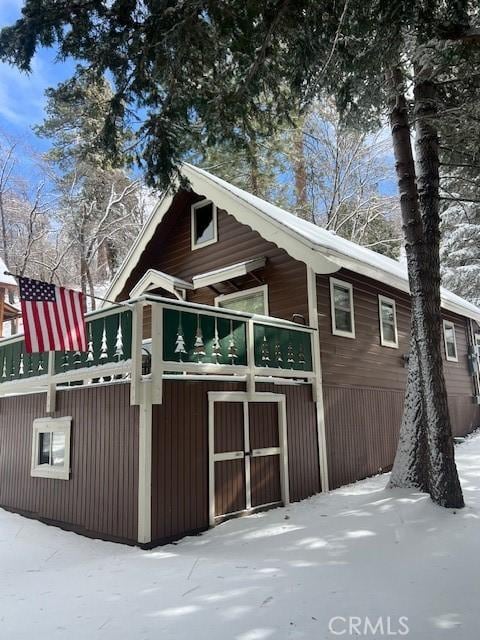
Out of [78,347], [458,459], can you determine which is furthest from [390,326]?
[78,347]

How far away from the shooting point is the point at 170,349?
21.6 feet

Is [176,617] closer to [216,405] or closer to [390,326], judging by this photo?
[216,405]

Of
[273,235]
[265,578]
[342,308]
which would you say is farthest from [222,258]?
[265,578]

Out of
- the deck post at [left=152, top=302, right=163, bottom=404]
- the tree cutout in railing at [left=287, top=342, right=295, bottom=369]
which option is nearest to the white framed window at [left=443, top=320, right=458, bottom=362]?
the tree cutout in railing at [left=287, top=342, right=295, bottom=369]

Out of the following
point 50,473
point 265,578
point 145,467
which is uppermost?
point 145,467

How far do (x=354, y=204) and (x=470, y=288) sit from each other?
286 inches

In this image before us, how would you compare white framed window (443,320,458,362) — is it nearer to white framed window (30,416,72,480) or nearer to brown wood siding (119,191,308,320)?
brown wood siding (119,191,308,320)

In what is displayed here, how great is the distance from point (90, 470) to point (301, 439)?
3.65 metres

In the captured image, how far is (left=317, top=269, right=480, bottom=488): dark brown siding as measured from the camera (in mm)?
9422

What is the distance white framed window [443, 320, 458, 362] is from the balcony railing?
838 centimetres

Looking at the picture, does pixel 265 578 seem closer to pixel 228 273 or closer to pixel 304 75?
pixel 304 75

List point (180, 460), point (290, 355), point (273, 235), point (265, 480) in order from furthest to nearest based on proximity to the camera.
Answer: point (273, 235)
point (290, 355)
point (265, 480)
point (180, 460)

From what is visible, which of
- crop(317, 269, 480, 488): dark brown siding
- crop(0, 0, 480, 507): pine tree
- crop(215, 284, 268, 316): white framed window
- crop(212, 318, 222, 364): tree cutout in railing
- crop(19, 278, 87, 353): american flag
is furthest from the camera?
crop(215, 284, 268, 316): white framed window

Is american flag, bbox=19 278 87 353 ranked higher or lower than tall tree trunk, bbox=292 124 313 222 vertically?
lower
